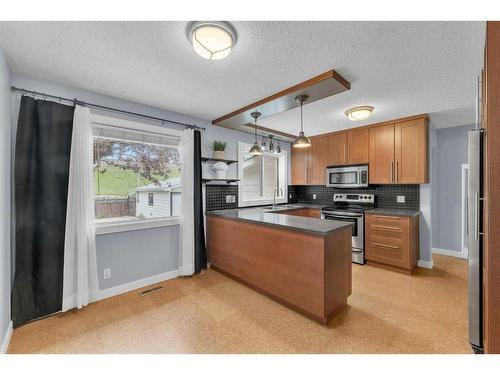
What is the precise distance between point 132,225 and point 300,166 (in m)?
3.56

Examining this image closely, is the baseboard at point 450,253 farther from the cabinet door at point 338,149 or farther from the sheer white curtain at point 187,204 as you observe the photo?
the sheer white curtain at point 187,204

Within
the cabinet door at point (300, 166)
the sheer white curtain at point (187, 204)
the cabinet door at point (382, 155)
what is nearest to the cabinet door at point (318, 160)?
the cabinet door at point (300, 166)

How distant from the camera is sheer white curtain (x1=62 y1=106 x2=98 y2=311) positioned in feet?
7.70

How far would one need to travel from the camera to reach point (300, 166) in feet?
16.7

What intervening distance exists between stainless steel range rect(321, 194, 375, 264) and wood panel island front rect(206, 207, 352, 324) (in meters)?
1.28

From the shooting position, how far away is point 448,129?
13.4 ft

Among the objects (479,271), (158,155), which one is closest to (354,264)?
(479,271)

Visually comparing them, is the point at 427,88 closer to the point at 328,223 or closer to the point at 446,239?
the point at 328,223

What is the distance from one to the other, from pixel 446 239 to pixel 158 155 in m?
5.17

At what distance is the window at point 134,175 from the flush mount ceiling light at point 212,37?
1.70m

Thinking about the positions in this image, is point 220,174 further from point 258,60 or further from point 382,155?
point 382,155

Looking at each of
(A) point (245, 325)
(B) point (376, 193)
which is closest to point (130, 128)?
(A) point (245, 325)

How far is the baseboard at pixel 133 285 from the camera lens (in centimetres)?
263

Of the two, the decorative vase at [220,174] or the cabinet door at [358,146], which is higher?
the cabinet door at [358,146]
